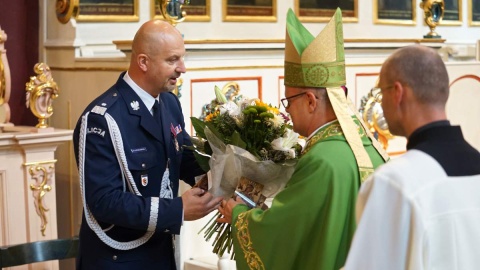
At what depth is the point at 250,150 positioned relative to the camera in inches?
155

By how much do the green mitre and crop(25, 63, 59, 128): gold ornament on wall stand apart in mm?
2505

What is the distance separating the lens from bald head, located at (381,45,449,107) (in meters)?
2.74

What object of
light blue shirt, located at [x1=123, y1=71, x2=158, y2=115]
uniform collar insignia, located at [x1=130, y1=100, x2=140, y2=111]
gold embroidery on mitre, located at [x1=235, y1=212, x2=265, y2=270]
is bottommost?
gold embroidery on mitre, located at [x1=235, y1=212, x2=265, y2=270]

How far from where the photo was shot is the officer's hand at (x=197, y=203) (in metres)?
3.99

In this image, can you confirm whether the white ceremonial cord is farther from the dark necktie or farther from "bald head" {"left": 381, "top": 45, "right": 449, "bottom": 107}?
"bald head" {"left": 381, "top": 45, "right": 449, "bottom": 107}

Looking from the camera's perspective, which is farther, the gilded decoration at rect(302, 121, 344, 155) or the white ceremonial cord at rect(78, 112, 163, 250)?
the white ceremonial cord at rect(78, 112, 163, 250)

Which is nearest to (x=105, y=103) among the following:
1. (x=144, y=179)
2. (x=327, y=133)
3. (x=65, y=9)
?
(x=144, y=179)

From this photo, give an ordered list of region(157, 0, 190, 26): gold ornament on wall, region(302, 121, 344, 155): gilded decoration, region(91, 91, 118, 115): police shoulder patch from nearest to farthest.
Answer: region(302, 121, 344, 155): gilded decoration, region(91, 91, 118, 115): police shoulder patch, region(157, 0, 190, 26): gold ornament on wall

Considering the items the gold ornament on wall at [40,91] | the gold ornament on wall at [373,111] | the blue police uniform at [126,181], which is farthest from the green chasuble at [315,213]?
the gold ornament on wall at [373,111]

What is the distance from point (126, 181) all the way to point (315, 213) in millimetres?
847

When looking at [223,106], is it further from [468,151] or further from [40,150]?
[40,150]

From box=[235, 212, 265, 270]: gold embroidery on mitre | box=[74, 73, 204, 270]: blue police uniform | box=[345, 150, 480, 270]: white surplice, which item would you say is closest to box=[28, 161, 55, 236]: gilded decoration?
box=[74, 73, 204, 270]: blue police uniform

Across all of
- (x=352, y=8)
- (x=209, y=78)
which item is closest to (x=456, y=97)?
(x=352, y=8)

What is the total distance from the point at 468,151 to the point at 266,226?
40.0 inches
